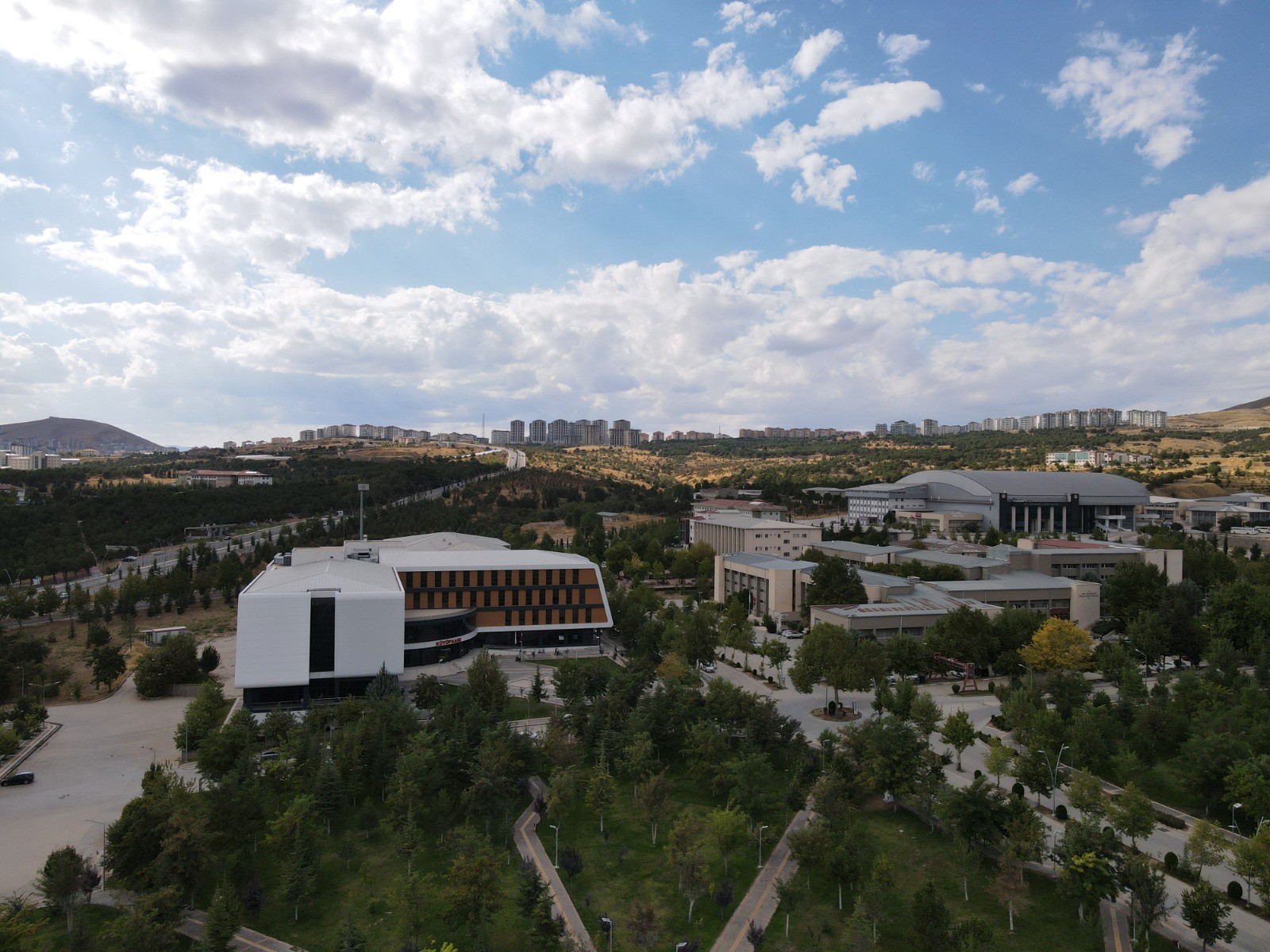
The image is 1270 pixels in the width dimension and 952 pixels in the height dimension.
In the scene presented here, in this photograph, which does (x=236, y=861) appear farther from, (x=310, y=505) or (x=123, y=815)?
(x=310, y=505)

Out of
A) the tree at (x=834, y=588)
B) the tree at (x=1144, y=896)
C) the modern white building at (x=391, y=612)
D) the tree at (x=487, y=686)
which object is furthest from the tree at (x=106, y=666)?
the tree at (x=1144, y=896)

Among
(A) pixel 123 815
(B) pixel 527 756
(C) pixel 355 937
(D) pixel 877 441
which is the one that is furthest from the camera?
(D) pixel 877 441

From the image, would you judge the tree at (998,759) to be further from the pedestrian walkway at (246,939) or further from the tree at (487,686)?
the pedestrian walkway at (246,939)

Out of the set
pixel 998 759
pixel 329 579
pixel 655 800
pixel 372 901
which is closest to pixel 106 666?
pixel 329 579

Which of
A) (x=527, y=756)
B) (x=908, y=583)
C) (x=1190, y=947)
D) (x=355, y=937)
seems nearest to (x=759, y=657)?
(x=908, y=583)

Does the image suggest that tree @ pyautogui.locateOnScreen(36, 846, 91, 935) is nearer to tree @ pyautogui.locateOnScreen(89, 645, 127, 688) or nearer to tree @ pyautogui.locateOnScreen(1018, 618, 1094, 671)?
tree @ pyautogui.locateOnScreen(89, 645, 127, 688)

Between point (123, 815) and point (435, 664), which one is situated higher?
point (123, 815)
